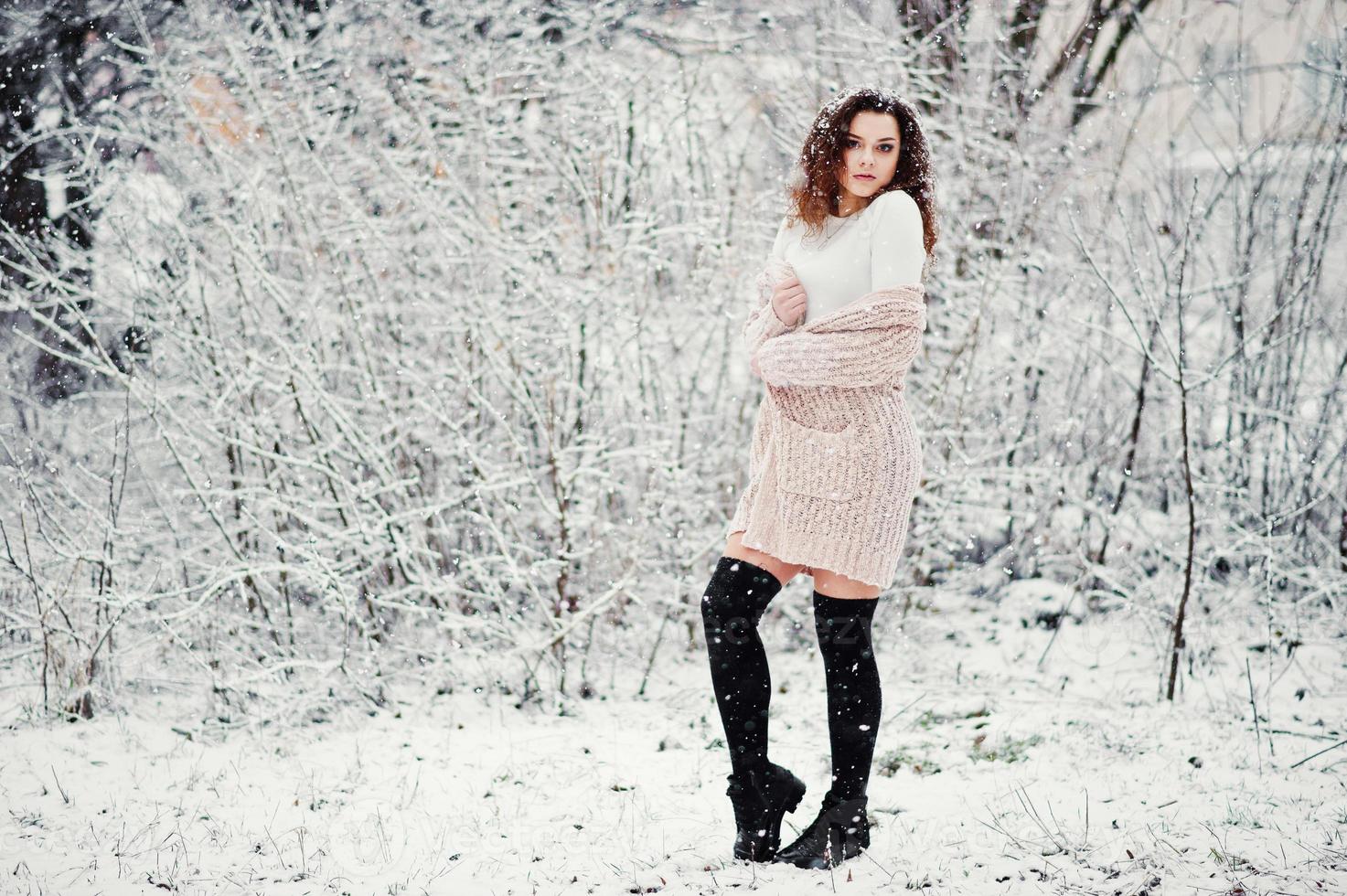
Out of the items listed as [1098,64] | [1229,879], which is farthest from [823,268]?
[1098,64]

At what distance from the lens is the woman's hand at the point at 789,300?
2.27 metres

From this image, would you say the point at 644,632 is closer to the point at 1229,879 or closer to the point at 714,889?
the point at 714,889

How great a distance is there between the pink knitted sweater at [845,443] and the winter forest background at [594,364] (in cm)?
139

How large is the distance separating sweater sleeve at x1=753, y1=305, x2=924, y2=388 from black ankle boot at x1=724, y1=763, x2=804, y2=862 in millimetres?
885

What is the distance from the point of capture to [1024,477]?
4.63 metres

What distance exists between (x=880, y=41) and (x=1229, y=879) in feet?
11.3

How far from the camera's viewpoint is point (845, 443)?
7.21 feet

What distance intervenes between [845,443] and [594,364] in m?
2.18

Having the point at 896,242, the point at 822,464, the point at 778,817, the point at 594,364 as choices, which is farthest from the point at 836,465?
the point at 594,364

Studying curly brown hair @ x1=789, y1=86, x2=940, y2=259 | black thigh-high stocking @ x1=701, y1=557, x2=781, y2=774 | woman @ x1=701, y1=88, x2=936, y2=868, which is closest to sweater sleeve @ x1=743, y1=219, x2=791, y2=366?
woman @ x1=701, y1=88, x2=936, y2=868

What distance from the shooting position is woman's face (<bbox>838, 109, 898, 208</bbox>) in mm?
2227

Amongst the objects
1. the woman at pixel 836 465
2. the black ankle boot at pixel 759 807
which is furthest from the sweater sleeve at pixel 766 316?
the black ankle boot at pixel 759 807

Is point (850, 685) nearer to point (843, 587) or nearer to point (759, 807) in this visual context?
point (843, 587)

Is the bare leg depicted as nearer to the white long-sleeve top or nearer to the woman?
the woman
